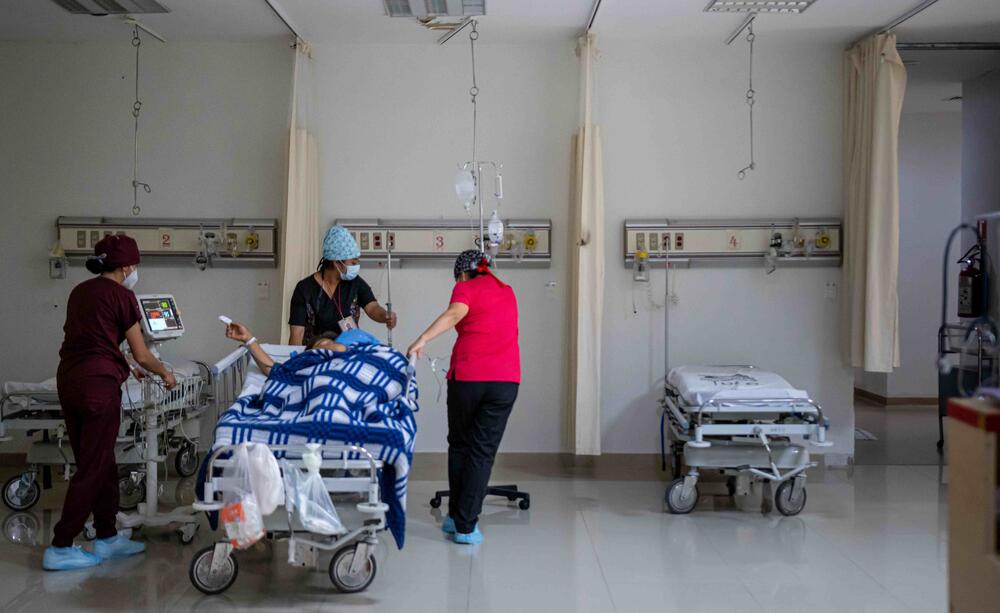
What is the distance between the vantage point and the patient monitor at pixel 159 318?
15.0 feet

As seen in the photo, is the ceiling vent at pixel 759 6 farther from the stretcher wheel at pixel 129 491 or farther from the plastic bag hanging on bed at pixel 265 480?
the stretcher wheel at pixel 129 491

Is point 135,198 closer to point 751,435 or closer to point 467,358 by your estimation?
point 467,358

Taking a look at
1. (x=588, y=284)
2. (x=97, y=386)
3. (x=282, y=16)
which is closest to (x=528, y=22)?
(x=282, y=16)

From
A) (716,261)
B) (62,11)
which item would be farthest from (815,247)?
(62,11)

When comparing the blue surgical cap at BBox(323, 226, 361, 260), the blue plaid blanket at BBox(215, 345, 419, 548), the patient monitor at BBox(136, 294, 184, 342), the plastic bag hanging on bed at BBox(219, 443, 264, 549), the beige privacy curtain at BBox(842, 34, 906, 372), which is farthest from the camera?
the beige privacy curtain at BBox(842, 34, 906, 372)

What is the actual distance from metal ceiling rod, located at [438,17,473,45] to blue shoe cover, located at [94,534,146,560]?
3323 mm

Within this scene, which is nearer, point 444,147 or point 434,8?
point 434,8

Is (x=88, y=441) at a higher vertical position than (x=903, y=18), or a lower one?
lower

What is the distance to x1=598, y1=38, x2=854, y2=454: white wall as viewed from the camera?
5.98 m

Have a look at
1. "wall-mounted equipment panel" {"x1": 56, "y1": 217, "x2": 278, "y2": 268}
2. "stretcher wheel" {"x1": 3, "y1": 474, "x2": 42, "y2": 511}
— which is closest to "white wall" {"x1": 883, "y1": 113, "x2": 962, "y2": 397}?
"wall-mounted equipment panel" {"x1": 56, "y1": 217, "x2": 278, "y2": 268}

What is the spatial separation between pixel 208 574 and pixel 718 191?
392 centimetres

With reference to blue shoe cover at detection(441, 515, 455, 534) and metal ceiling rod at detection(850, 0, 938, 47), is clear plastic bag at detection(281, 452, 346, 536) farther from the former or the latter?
metal ceiling rod at detection(850, 0, 938, 47)

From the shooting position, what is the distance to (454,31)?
5.70 meters

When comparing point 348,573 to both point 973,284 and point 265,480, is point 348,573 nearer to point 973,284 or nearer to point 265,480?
point 265,480
